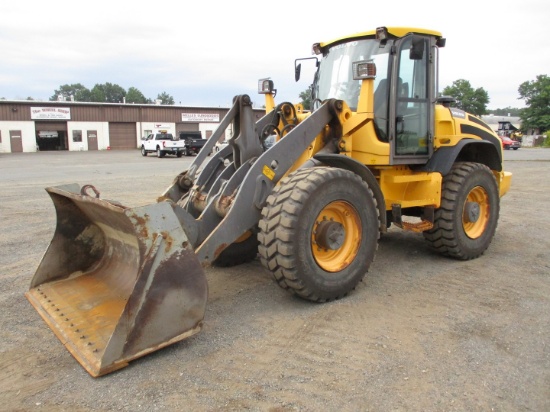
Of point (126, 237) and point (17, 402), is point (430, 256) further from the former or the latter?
point (17, 402)

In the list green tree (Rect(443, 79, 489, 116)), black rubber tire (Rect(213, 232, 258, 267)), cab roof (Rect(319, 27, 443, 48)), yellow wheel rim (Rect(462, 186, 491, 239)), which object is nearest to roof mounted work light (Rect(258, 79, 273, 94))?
cab roof (Rect(319, 27, 443, 48))

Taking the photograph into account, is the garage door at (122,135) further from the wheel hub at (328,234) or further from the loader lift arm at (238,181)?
the wheel hub at (328,234)

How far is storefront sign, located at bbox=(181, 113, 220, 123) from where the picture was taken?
51031 mm

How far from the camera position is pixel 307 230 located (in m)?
3.93

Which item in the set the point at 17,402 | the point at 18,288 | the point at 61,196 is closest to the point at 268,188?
the point at 61,196

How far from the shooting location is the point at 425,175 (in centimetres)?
531

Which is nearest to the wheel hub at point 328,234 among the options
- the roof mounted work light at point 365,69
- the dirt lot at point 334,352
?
the dirt lot at point 334,352

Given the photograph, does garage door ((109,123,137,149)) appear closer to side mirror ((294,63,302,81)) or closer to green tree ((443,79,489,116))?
green tree ((443,79,489,116))

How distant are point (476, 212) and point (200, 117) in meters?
48.4

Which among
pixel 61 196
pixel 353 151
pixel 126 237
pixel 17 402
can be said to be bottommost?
pixel 17 402

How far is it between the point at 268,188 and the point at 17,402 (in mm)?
2425

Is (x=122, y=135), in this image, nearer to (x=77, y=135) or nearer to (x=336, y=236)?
(x=77, y=135)

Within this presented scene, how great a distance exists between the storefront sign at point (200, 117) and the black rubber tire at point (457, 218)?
1882 inches

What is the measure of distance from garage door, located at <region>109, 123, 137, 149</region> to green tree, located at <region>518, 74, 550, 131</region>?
157 ft
